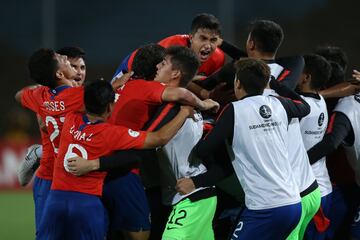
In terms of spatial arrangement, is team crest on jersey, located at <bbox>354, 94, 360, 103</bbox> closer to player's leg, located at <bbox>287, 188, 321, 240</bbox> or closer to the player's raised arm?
player's leg, located at <bbox>287, 188, 321, 240</bbox>

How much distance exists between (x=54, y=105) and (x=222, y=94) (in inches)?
61.3

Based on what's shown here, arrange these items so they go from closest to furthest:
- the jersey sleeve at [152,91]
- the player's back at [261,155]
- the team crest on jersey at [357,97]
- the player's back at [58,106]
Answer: the player's back at [261,155]
the jersey sleeve at [152,91]
the player's back at [58,106]
the team crest on jersey at [357,97]

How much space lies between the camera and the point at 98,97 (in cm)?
657

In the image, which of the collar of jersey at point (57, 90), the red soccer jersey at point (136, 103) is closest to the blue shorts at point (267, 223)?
the red soccer jersey at point (136, 103)

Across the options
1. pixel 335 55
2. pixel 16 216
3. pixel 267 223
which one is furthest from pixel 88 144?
pixel 16 216

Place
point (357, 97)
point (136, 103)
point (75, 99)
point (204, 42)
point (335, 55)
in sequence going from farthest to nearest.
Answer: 1. point (335, 55)
2. point (204, 42)
3. point (357, 97)
4. point (75, 99)
5. point (136, 103)

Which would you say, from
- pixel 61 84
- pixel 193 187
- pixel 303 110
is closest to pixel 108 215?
pixel 193 187

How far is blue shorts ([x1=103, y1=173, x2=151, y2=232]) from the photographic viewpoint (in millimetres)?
6973

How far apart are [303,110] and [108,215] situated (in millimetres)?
1912

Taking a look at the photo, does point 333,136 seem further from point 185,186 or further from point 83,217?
point 83,217

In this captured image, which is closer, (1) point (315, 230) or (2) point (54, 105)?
(2) point (54, 105)

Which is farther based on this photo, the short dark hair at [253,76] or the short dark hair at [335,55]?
the short dark hair at [335,55]

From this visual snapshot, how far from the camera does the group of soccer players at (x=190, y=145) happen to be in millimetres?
6391

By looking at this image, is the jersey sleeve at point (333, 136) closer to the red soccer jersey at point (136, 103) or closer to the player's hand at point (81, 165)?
the red soccer jersey at point (136, 103)
